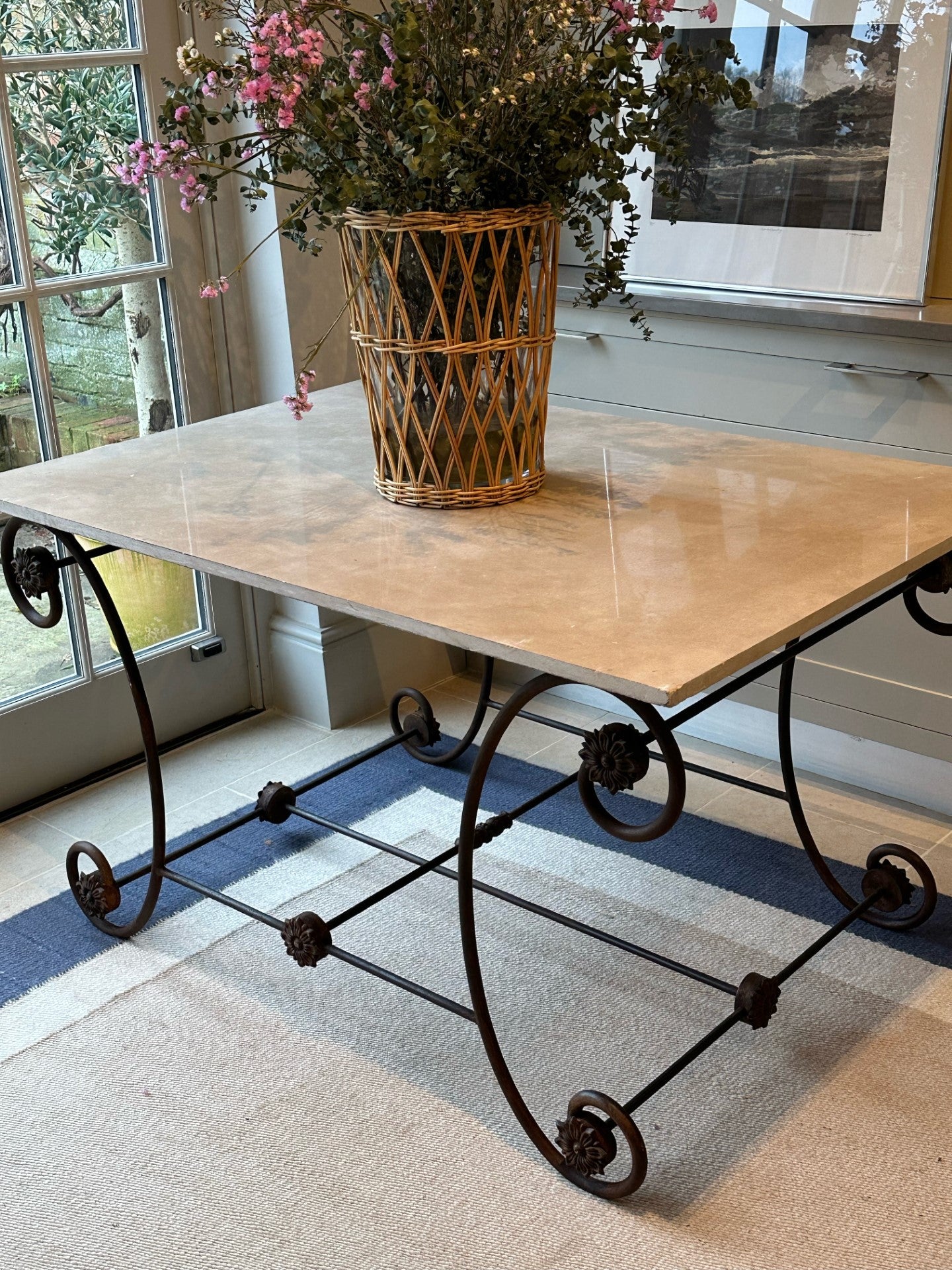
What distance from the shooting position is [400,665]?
3.17 metres

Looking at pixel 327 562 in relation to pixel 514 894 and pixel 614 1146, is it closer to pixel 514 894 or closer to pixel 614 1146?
pixel 614 1146

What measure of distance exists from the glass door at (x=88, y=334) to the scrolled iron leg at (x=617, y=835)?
1258 millimetres

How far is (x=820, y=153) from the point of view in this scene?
243 centimetres

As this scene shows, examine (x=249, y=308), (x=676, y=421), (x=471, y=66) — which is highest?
(x=471, y=66)

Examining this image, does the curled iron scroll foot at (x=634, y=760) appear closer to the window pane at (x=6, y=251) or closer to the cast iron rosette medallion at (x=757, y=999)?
the cast iron rosette medallion at (x=757, y=999)

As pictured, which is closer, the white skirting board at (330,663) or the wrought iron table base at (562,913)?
the wrought iron table base at (562,913)

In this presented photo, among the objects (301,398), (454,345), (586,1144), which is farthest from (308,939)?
(454,345)

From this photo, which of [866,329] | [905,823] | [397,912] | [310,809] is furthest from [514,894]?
[866,329]

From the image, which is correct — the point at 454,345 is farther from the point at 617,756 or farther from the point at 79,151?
the point at 79,151

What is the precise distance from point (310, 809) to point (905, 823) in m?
1.16

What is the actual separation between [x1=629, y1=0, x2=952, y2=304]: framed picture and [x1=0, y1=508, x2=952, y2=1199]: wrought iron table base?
0.73 meters

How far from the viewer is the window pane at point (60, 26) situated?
239cm

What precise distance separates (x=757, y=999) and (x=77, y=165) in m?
1.92

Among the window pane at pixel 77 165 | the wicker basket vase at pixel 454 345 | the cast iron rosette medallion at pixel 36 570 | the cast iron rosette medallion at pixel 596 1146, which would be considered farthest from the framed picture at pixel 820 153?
the cast iron rosette medallion at pixel 596 1146
